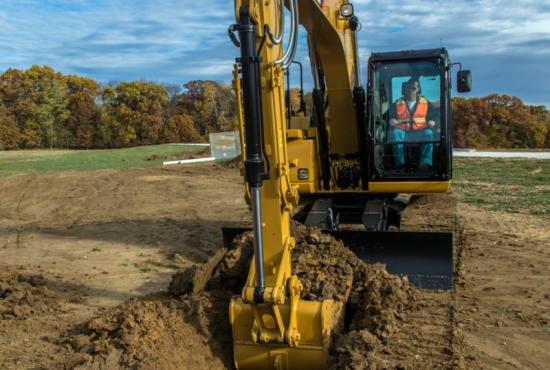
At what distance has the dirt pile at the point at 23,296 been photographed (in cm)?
597

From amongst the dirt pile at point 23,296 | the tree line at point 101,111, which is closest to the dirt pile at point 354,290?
the dirt pile at point 23,296

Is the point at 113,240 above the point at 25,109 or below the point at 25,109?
below

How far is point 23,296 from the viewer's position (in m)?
6.32

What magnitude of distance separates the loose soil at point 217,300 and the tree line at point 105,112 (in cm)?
3751

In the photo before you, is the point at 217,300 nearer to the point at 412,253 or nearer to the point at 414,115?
the point at 412,253

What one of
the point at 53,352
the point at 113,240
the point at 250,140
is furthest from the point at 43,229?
the point at 250,140

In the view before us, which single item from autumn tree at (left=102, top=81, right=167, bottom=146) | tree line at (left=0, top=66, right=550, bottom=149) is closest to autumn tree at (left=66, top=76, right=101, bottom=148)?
tree line at (left=0, top=66, right=550, bottom=149)

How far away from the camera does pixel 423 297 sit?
5.94 m

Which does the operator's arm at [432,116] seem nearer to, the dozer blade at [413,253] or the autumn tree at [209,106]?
the dozer blade at [413,253]

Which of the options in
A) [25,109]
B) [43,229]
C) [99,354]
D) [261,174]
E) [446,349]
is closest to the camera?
[261,174]

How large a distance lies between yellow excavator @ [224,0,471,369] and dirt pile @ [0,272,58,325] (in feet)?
6.93

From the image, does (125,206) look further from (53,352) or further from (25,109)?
(25,109)

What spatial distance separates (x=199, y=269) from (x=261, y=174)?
1703 mm

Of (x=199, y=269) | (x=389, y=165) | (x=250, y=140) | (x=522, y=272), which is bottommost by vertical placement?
(x=522, y=272)
